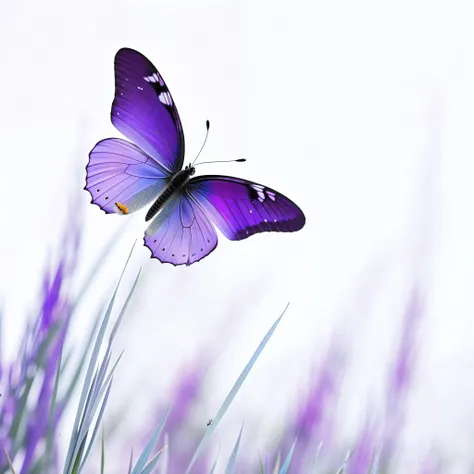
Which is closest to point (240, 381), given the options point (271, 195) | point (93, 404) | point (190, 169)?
point (93, 404)

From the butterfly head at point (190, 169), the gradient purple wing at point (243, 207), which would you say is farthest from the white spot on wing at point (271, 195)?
the butterfly head at point (190, 169)

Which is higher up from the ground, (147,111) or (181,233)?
(147,111)

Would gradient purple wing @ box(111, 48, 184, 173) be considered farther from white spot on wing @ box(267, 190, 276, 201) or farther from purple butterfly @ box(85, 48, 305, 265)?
white spot on wing @ box(267, 190, 276, 201)

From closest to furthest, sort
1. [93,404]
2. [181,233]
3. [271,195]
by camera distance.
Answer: [93,404] < [271,195] < [181,233]

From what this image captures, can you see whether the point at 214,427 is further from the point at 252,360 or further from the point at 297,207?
the point at 297,207

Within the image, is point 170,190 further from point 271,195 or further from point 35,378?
point 35,378

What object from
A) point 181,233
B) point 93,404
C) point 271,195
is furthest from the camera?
point 181,233

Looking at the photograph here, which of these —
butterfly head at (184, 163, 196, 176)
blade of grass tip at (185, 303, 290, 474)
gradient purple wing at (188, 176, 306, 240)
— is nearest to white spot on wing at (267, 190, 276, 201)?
gradient purple wing at (188, 176, 306, 240)
